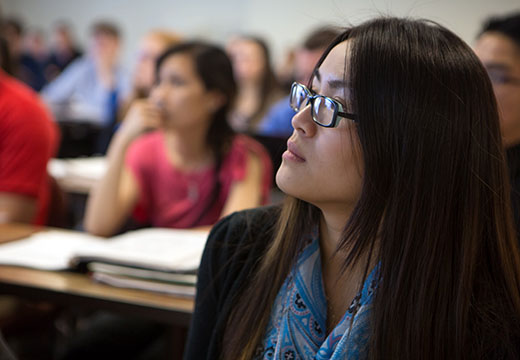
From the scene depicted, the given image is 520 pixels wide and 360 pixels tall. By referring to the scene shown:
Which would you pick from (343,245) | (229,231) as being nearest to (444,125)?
(343,245)

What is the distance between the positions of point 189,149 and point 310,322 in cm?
136

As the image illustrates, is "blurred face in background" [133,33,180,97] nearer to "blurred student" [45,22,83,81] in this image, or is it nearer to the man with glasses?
the man with glasses

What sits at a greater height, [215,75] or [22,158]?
[215,75]

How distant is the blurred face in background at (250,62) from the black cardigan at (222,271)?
442 centimetres

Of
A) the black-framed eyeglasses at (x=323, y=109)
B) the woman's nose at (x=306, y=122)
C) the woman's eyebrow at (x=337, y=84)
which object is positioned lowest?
the woman's nose at (x=306, y=122)

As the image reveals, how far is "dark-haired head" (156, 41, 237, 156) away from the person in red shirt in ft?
1.66

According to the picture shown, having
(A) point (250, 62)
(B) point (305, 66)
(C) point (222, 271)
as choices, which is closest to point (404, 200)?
(C) point (222, 271)

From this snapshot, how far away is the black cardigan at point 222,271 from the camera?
1061mm

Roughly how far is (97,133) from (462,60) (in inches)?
138

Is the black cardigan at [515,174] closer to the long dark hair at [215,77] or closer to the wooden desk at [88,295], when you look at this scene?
the wooden desk at [88,295]

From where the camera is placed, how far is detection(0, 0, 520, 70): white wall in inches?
256

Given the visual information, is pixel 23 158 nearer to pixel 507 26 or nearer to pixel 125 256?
pixel 125 256

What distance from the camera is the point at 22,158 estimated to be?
6.42 feet

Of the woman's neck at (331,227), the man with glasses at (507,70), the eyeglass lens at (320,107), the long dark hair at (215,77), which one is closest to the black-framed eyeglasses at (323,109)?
the eyeglass lens at (320,107)
